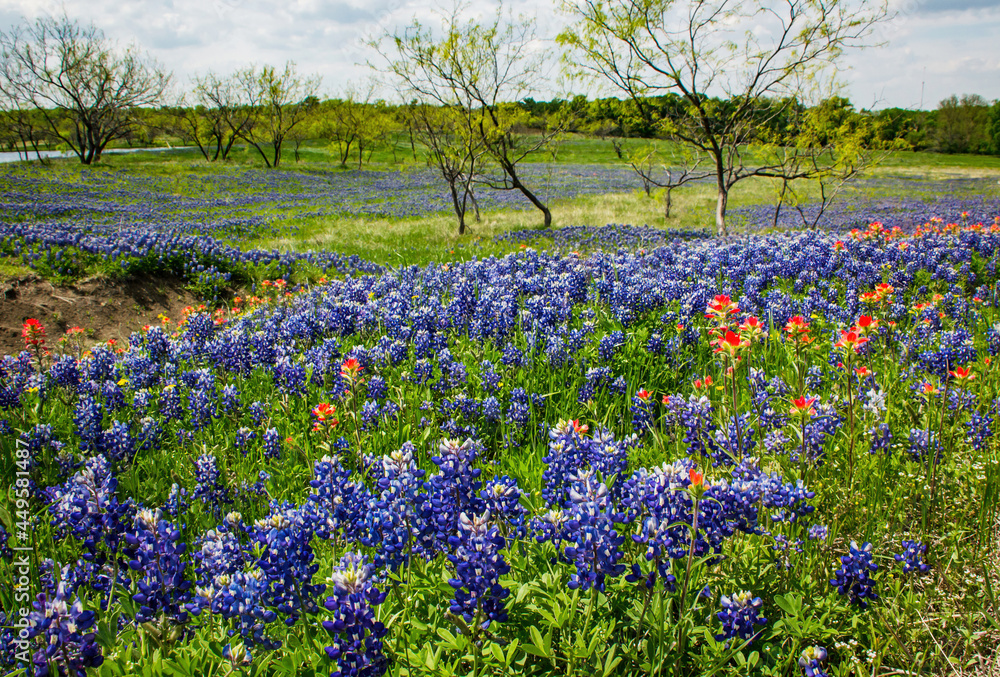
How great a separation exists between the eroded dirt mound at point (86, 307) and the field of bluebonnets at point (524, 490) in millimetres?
2942

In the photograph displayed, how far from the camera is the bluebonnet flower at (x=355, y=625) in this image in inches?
58.8

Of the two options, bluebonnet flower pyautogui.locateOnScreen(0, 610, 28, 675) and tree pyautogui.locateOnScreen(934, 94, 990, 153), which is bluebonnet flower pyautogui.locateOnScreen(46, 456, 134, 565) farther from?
tree pyautogui.locateOnScreen(934, 94, 990, 153)

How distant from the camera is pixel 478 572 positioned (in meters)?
1.57

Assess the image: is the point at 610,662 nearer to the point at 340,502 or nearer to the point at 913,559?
the point at 340,502

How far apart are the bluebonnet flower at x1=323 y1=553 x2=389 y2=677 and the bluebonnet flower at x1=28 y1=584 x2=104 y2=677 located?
2.66ft

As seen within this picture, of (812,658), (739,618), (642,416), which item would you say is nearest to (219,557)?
(739,618)

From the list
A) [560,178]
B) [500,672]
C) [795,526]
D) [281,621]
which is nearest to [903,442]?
[795,526]

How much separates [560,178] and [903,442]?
4378 cm

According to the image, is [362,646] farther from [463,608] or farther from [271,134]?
[271,134]

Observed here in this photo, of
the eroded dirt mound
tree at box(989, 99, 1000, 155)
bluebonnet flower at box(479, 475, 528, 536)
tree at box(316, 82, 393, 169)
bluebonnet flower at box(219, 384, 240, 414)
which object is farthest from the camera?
tree at box(989, 99, 1000, 155)

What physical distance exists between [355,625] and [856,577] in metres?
1.88

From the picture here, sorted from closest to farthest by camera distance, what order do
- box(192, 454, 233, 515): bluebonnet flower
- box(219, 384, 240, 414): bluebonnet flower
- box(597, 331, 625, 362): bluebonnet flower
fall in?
1. box(192, 454, 233, 515): bluebonnet flower
2. box(219, 384, 240, 414): bluebonnet flower
3. box(597, 331, 625, 362): bluebonnet flower

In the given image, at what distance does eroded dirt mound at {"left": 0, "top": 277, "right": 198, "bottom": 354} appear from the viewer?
25.0ft

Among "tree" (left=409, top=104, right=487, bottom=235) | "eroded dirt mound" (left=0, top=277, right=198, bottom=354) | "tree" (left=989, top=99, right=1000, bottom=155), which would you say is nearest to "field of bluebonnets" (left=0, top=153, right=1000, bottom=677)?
"eroded dirt mound" (left=0, top=277, right=198, bottom=354)
